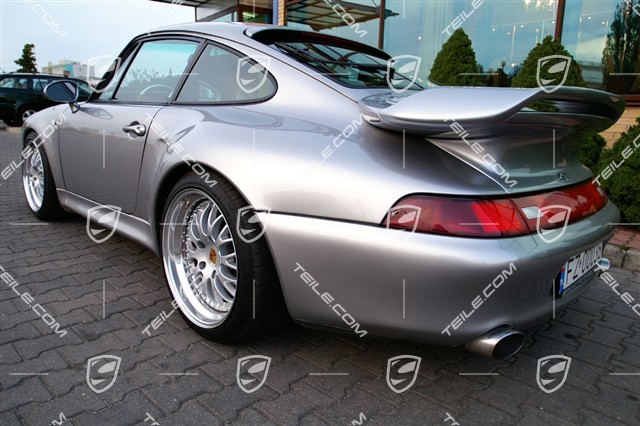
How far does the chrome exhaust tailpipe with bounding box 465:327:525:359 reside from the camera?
1605 millimetres

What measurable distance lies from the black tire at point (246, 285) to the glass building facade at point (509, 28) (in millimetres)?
2317

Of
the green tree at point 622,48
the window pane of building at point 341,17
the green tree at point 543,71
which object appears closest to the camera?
the green tree at point 543,71

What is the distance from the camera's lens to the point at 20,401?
174 centimetres

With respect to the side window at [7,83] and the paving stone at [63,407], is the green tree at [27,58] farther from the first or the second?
the paving stone at [63,407]

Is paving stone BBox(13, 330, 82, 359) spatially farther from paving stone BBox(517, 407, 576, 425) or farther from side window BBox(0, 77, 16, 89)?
side window BBox(0, 77, 16, 89)

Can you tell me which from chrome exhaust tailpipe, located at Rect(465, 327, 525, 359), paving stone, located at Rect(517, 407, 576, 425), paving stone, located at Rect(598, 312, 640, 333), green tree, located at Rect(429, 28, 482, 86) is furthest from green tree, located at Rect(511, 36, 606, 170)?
chrome exhaust tailpipe, located at Rect(465, 327, 525, 359)

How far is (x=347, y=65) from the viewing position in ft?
7.70

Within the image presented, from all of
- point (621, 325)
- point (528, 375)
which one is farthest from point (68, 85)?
point (621, 325)

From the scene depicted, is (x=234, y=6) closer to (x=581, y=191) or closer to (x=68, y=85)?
(x=68, y=85)

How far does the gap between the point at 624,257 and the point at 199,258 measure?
3101mm

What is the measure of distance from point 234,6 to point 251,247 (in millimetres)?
12821

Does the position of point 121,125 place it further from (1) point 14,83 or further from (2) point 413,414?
(1) point 14,83

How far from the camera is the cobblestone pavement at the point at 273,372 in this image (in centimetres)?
174

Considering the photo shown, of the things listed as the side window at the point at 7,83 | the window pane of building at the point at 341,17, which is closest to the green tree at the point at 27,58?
the side window at the point at 7,83
